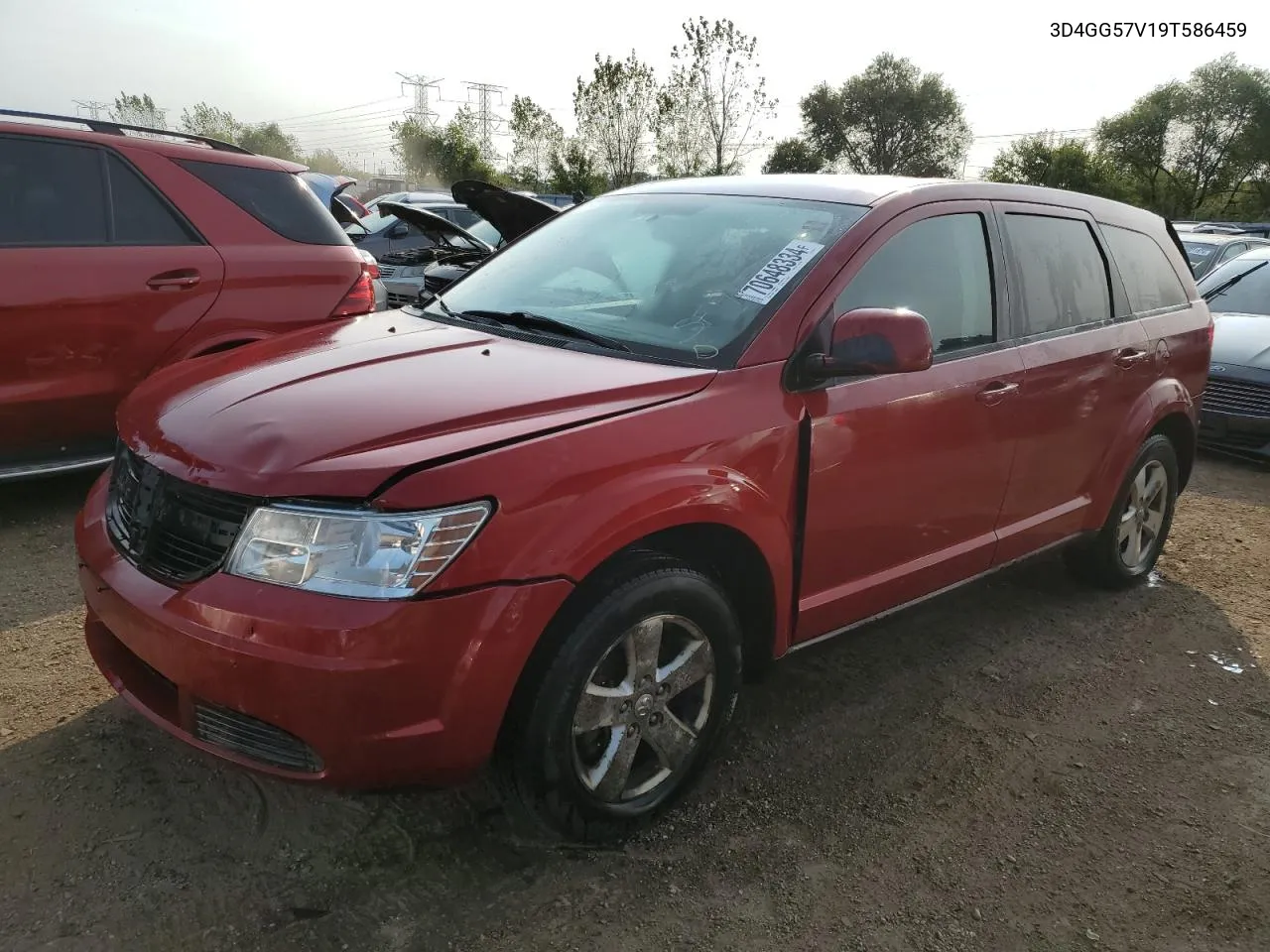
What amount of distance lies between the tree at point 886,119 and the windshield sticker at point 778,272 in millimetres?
61740

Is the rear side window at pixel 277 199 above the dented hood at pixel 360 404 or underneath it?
above

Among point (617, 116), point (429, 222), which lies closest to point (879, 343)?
point (429, 222)

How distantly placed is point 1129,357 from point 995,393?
42.4 inches

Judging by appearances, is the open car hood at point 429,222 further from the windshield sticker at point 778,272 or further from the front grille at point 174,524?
the front grille at point 174,524

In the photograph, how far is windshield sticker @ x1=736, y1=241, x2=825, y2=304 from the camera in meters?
2.74

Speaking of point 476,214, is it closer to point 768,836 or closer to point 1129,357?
point 1129,357

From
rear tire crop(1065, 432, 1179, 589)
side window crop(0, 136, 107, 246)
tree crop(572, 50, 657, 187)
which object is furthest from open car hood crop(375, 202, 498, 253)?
tree crop(572, 50, 657, 187)

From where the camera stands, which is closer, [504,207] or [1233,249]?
[504,207]

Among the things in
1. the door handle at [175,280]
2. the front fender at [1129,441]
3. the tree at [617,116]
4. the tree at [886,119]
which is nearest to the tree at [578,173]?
the tree at [617,116]

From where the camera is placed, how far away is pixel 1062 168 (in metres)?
51.7

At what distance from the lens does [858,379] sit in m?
2.78

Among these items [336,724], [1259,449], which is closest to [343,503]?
[336,724]

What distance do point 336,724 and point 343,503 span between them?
45 centimetres

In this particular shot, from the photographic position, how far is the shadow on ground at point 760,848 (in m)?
2.20
